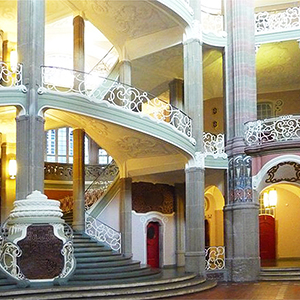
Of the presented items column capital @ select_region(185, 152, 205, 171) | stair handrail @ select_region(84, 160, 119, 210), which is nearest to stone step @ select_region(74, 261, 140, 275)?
column capital @ select_region(185, 152, 205, 171)

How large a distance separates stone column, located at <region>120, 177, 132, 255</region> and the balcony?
414 cm

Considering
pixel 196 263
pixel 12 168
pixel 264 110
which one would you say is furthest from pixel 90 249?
pixel 264 110

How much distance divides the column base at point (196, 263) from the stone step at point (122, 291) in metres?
1.32

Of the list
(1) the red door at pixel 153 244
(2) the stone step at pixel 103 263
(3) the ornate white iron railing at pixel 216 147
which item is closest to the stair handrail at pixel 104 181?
(1) the red door at pixel 153 244

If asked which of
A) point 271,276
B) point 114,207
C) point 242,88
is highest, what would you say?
point 242,88

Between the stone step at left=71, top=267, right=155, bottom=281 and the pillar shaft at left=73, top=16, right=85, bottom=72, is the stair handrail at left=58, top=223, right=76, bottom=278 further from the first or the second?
the pillar shaft at left=73, top=16, right=85, bottom=72

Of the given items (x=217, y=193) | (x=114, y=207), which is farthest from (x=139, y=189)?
(x=217, y=193)

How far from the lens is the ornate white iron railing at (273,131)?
18.9m

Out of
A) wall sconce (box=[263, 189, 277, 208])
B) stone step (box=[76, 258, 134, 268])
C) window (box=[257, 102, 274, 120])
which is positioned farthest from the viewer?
window (box=[257, 102, 274, 120])

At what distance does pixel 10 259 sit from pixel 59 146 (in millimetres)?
14890

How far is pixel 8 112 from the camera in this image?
15.9 metres

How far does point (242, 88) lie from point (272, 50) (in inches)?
106

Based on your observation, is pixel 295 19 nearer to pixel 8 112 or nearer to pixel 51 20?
pixel 51 20

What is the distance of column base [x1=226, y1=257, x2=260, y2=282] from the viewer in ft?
61.2
